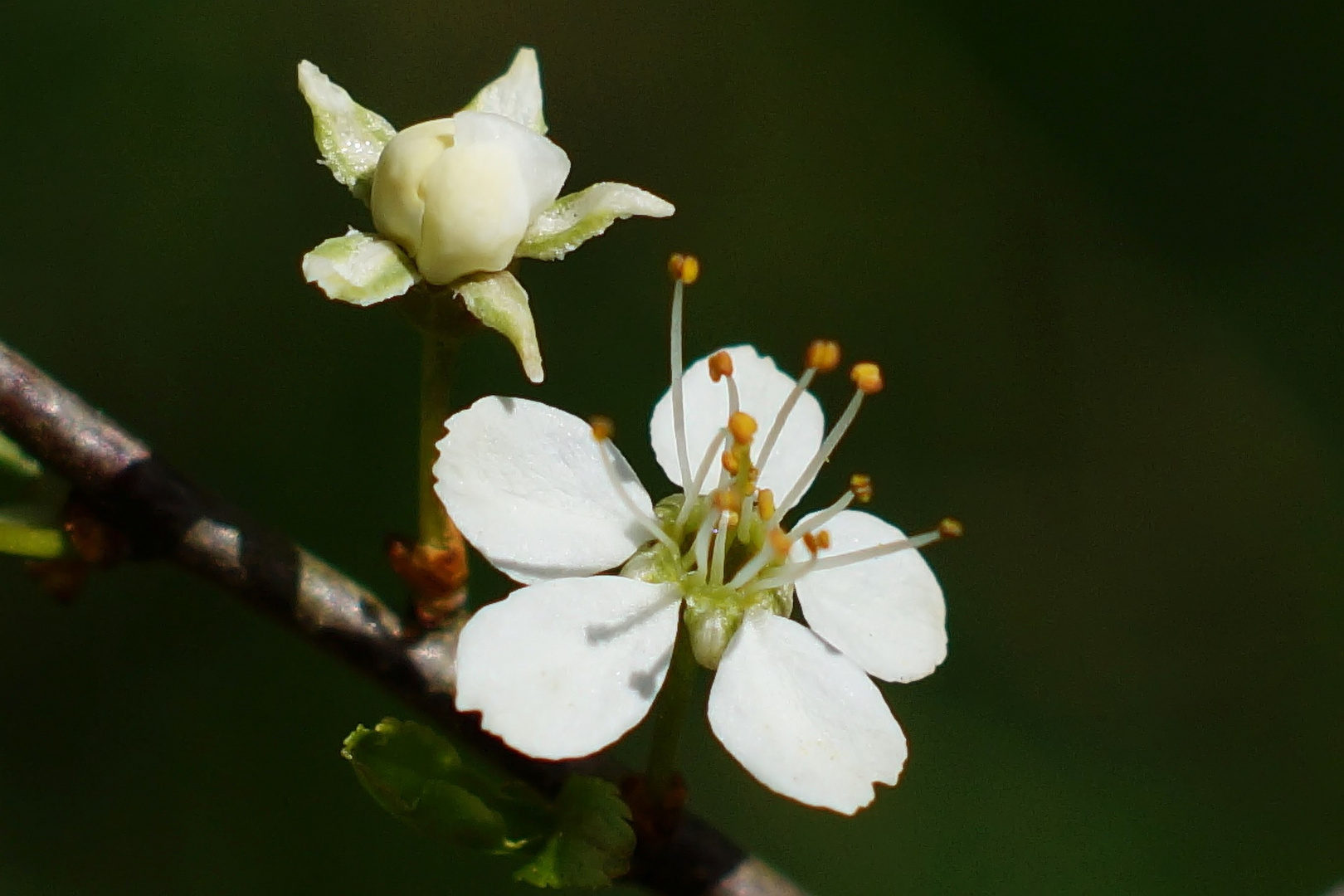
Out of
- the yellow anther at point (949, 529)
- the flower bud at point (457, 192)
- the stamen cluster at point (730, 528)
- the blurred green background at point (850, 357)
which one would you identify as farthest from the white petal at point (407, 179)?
the blurred green background at point (850, 357)

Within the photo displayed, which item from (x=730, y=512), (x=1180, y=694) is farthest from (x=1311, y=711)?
(x=730, y=512)

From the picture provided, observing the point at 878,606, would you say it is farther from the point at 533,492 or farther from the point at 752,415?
the point at 533,492

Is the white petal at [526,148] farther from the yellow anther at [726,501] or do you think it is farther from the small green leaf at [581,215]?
the yellow anther at [726,501]

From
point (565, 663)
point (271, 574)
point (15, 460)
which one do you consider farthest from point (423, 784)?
point (15, 460)

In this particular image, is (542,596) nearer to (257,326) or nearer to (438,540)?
(438,540)

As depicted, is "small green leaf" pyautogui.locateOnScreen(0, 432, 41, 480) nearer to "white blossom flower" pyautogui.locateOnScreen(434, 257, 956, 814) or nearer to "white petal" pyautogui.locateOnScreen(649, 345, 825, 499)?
"white blossom flower" pyautogui.locateOnScreen(434, 257, 956, 814)
